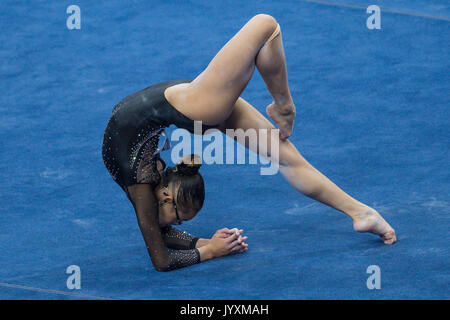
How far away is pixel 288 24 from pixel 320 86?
893mm

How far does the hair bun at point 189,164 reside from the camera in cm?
329

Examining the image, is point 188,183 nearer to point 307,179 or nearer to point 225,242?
point 225,242

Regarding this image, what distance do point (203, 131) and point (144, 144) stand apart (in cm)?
24

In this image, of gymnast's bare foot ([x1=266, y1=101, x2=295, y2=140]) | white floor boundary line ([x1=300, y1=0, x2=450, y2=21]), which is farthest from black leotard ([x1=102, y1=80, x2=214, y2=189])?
white floor boundary line ([x1=300, y1=0, x2=450, y2=21])

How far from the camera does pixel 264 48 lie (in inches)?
123

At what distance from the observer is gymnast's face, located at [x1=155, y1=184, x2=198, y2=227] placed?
10.9ft

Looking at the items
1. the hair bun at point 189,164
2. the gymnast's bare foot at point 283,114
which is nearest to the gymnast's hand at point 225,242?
the hair bun at point 189,164

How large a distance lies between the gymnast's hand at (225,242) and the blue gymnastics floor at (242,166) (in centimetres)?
4

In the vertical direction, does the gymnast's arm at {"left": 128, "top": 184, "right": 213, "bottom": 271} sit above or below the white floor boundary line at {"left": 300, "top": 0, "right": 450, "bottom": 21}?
below

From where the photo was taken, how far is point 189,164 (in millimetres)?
3293

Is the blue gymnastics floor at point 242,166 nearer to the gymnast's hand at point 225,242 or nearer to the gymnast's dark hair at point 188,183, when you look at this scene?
the gymnast's hand at point 225,242

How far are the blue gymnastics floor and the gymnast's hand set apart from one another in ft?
0.15

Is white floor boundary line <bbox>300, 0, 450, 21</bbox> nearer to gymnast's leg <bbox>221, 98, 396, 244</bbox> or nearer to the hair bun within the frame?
gymnast's leg <bbox>221, 98, 396, 244</bbox>

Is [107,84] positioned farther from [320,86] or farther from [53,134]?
[320,86]
